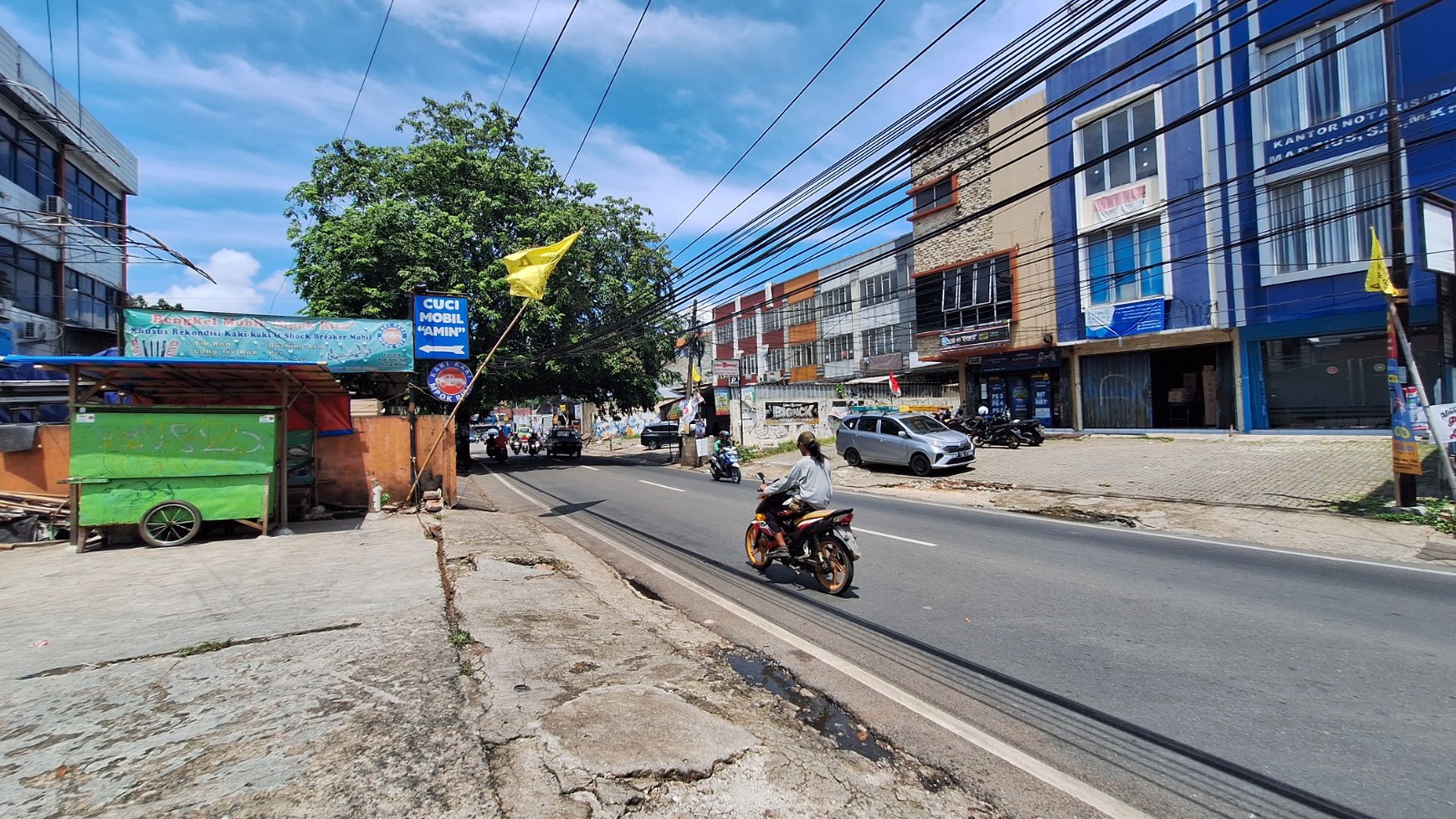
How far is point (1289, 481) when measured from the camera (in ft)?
42.9

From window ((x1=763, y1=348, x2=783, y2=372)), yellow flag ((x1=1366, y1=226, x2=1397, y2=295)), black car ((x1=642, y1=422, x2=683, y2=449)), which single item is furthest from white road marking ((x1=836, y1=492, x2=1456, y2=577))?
window ((x1=763, y1=348, x2=783, y2=372))

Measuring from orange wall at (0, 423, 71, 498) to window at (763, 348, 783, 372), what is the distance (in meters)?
43.7

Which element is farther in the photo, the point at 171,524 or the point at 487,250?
the point at 487,250

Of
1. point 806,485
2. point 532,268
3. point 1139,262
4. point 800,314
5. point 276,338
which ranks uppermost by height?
point 800,314

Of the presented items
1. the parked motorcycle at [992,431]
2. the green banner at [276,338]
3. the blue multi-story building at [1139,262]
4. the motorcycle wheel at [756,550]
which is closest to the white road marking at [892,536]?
the motorcycle wheel at [756,550]

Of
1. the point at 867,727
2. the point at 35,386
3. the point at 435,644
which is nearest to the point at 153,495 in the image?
the point at 35,386

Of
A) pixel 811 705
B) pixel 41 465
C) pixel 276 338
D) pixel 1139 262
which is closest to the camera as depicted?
pixel 811 705

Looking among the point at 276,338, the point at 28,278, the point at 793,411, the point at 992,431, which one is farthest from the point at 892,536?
the point at 28,278

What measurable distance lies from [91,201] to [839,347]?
36.2m

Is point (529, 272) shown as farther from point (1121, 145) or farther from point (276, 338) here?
point (1121, 145)

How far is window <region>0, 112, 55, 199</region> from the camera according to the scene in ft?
60.0

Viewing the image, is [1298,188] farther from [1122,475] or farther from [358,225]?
[358,225]

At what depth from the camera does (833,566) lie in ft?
22.1

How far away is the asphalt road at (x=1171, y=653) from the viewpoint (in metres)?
3.30
